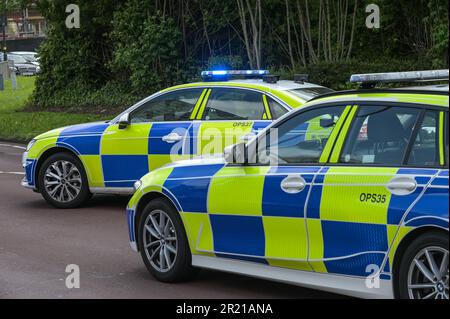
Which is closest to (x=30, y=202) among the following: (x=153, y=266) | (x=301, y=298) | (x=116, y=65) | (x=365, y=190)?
(x=153, y=266)

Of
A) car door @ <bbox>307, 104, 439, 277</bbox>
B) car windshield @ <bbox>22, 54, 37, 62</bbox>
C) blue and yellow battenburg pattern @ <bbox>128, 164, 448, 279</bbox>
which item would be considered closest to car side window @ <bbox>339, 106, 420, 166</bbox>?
car door @ <bbox>307, 104, 439, 277</bbox>

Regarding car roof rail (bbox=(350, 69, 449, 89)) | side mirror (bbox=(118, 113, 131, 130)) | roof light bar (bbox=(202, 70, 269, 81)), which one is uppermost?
car roof rail (bbox=(350, 69, 449, 89))

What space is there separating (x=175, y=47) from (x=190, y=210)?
16754 mm

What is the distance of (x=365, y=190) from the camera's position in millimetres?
5812

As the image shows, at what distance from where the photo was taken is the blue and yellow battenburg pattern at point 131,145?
34.5 ft

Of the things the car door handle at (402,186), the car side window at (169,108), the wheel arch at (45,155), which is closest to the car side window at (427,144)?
the car door handle at (402,186)

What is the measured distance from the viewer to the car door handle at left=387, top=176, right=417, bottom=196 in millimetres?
5578

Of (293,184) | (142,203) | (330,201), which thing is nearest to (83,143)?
(142,203)

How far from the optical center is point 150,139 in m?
10.8

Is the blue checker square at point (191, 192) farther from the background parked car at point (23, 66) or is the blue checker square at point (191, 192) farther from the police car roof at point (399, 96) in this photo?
the background parked car at point (23, 66)

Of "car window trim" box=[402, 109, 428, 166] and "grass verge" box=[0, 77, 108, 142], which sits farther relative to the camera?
"grass verge" box=[0, 77, 108, 142]

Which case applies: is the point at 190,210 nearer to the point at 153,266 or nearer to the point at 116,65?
the point at 153,266

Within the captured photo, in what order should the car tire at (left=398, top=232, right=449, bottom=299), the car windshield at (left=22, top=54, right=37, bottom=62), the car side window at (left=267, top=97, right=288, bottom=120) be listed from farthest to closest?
the car windshield at (left=22, top=54, right=37, bottom=62)
the car side window at (left=267, top=97, right=288, bottom=120)
the car tire at (left=398, top=232, right=449, bottom=299)

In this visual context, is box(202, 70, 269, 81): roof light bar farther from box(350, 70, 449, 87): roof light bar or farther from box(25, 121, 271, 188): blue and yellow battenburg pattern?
box(350, 70, 449, 87): roof light bar
